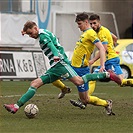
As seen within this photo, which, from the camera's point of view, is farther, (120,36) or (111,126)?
(120,36)

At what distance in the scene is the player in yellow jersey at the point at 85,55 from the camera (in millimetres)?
12883

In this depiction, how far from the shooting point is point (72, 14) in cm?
3453

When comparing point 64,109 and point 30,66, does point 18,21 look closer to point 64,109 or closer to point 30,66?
point 30,66

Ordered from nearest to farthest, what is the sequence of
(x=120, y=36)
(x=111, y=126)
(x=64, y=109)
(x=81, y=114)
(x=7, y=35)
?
(x=111, y=126) < (x=81, y=114) < (x=64, y=109) < (x=7, y=35) < (x=120, y=36)

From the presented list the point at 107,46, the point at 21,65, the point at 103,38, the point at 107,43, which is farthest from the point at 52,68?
the point at 21,65

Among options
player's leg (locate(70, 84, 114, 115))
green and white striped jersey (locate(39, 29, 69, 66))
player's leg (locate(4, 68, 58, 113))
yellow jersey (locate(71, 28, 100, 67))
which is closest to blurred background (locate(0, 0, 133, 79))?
yellow jersey (locate(71, 28, 100, 67))

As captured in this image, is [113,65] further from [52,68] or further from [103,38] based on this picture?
[52,68]

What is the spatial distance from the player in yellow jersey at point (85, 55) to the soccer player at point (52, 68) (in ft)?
1.69

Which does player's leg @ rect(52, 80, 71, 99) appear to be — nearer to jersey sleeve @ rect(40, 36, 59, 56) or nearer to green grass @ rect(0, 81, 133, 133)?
green grass @ rect(0, 81, 133, 133)

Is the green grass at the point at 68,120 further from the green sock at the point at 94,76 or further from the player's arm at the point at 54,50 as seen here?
the player's arm at the point at 54,50

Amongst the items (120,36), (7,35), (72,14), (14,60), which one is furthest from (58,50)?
(120,36)

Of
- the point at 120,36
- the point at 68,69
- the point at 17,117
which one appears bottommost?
the point at 120,36

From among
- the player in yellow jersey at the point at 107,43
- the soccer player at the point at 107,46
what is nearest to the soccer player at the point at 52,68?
the soccer player at the point at 107,46

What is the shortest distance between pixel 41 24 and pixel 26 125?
22388 millimetres
